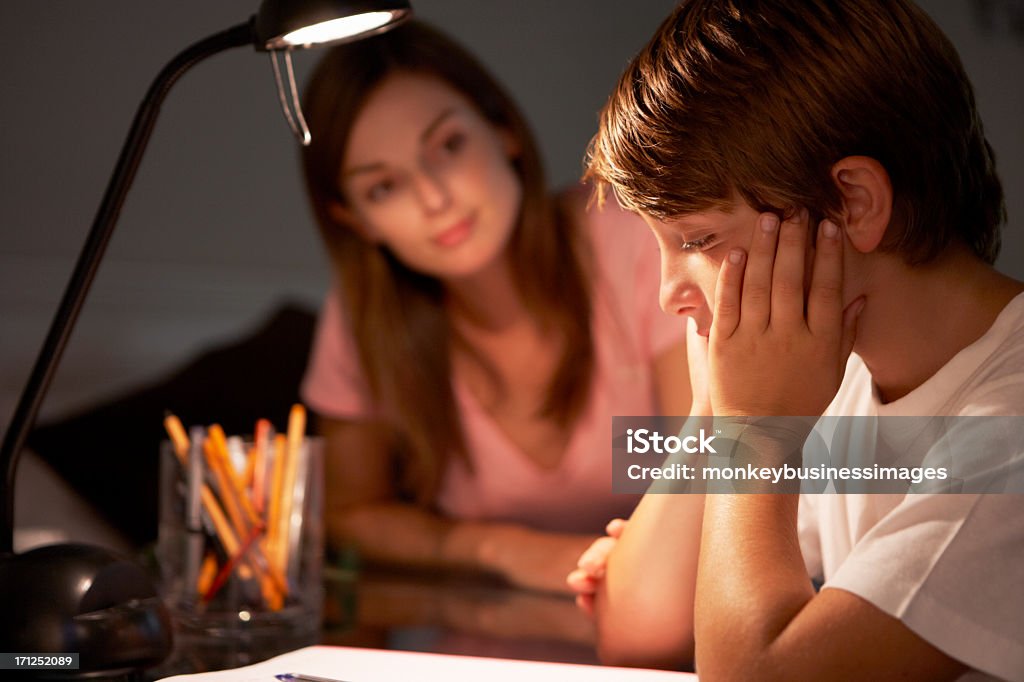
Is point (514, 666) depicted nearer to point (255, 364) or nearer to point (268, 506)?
point (268, 506)

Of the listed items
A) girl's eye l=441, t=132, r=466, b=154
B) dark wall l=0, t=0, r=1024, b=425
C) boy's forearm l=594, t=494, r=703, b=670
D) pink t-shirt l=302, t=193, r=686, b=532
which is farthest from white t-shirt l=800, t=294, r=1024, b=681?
dark wall l=0, t=0, r=1024, b=425

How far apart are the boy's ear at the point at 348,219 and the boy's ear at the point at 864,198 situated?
1.12 m

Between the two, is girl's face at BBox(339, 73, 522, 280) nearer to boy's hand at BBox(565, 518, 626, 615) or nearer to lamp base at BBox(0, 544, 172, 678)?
boy's hand at BBox(565, 518, 626, 615)

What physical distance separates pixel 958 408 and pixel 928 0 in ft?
3.70

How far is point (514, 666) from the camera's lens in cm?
76

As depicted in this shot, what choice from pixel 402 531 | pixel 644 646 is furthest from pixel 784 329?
pixel 402 531

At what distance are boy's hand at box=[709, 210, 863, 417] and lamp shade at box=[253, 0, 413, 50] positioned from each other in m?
0.34

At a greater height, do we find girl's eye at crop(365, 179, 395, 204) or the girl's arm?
girl's eye at crop(365, 179, 395, 204)

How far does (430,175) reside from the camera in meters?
1.64

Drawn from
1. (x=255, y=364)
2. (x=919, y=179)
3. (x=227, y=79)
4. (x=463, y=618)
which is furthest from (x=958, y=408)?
(x=227, y=79)

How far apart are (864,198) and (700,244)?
0.11 meters

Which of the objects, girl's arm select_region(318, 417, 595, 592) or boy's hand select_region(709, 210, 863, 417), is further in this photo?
girl's arm select_region(318, 417, 595, 592)

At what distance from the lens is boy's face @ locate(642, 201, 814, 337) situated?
2.29ft

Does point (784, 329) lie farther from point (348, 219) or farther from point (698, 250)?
point (348, 219)
